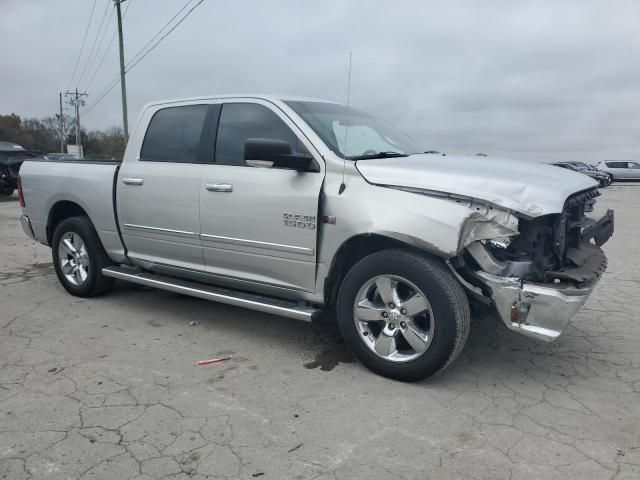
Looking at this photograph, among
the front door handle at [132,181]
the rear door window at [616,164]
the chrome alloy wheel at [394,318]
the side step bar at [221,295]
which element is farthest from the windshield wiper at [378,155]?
the rear door window at [616,164]

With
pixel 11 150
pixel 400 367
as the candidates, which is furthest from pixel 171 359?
pixel 11 150

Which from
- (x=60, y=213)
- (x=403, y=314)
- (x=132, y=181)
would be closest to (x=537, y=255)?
(x=403, y=314)

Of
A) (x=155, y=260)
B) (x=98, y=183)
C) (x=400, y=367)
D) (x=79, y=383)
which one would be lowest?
(x=79, y=383)

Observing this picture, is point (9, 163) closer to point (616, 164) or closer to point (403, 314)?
point (403, 314)

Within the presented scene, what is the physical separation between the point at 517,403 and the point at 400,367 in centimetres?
73

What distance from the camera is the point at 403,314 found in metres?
3.42

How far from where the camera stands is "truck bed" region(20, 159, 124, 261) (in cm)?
500

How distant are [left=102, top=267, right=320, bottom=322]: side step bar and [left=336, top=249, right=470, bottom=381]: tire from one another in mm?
331

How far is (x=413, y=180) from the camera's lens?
3346 mm

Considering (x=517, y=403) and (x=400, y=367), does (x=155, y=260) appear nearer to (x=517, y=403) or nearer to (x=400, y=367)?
(x=400, y=367)

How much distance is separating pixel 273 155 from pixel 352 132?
87cm

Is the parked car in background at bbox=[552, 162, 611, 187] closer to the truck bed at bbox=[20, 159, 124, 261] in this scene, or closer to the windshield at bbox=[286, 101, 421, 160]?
the windshield at bbox=[286, 101, 421, 160]

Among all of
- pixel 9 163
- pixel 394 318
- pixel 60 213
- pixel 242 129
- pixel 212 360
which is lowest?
pixel 212 360

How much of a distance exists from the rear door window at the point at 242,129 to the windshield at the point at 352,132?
0.18 metres
